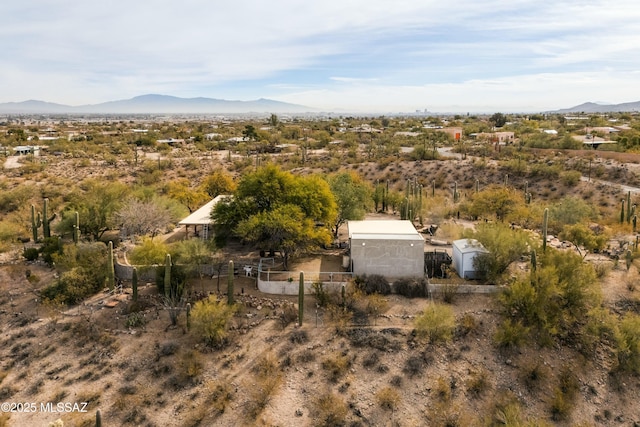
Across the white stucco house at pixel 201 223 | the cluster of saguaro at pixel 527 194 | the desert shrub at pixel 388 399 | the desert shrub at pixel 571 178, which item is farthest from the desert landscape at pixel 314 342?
the desert shrub at pixel 571 178

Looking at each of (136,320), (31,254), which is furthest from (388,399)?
(31,254)

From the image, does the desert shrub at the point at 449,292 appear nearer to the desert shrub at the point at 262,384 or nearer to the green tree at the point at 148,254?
the desert shrub at the point at 262,384

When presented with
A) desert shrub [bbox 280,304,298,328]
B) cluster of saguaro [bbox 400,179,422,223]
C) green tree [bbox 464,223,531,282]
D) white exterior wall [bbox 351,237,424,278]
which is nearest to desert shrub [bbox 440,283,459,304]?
white exterior wall [bbox 351,237,424,278]

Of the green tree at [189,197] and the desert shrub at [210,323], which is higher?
the green tree at [189,197]

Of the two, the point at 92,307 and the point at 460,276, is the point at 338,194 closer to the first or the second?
the point at 460,276

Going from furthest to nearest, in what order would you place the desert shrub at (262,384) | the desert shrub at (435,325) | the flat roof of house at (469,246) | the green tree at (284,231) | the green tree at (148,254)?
the green tree at (148,254) → the green tree at (284,231) → the flat roof of house at (469,246) → the desert shrub at (435,325) → the desert shrub at (262,384)

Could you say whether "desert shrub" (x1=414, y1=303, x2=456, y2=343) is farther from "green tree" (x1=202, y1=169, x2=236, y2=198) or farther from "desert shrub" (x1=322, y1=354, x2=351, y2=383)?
"green tree" (x1=202, y1=169, x2=236, y2=198)
